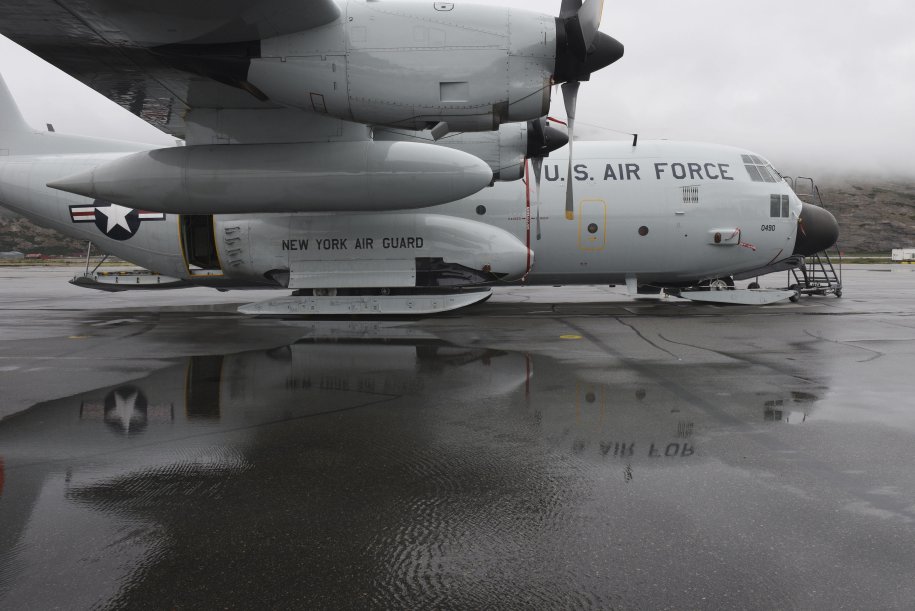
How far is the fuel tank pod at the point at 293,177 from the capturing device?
346 inches

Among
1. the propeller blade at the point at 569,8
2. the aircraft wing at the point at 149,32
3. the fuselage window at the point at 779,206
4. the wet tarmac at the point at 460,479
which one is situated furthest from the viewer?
the fuselage window at the point at 779,206

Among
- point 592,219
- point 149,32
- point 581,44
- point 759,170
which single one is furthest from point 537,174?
point 149,32

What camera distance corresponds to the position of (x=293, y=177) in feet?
28.8

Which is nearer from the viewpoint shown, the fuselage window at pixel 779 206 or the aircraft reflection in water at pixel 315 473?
the aircraft reflection in water at pixel 315 473

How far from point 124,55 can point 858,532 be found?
9163 mm

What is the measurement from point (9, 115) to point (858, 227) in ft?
491

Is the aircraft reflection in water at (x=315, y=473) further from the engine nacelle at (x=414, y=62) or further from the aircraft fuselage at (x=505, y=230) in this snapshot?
the aircraft fuselage at (x=505, y=230)

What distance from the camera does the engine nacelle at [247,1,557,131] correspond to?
732cm

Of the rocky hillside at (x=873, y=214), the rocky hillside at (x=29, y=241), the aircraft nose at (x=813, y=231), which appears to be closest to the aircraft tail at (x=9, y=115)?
the aircraft nose at (x=813, y=231)

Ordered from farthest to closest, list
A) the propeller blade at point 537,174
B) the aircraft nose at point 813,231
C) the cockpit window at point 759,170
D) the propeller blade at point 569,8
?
the aircraft nose at point 813,231 → the cockpit window at point 759,170 → the propeller blade at point 537,174 → the propeller blade at point 569,8

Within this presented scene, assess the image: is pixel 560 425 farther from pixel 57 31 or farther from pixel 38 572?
pixel 57 31

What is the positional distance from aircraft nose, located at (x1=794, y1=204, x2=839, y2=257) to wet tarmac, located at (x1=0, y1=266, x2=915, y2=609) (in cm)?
623

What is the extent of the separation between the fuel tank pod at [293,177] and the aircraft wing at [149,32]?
97cm

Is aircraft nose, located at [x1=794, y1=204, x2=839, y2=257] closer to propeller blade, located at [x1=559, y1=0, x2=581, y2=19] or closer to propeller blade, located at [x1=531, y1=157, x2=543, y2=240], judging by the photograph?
propeller blade, located at [x1=531, y1=157, x2=543, y2=240]
